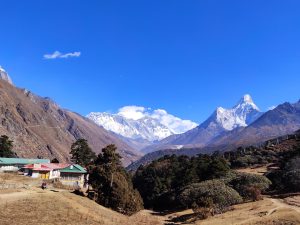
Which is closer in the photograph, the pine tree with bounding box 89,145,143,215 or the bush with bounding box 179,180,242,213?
the bush with bounding box 179,180,242,213

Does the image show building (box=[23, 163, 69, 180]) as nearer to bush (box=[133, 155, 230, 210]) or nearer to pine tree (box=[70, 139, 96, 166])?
pine tree (box=[70, 139, 96, 166])

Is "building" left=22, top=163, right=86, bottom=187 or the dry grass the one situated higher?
"building" left=22, top=163, right=86, bottom=187

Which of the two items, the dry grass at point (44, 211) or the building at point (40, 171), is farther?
the building at point (40, 171)

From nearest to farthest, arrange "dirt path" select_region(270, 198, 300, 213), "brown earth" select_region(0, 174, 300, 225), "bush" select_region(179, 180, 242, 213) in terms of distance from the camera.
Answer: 1. "brown earth" select_region(0, 174, 300, 225)
2. "dirt path" select_region(270, 198, 300, 213)
3. "bush" select_region(179, 180, 242, 213)

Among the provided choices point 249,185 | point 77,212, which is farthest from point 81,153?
point 77,212

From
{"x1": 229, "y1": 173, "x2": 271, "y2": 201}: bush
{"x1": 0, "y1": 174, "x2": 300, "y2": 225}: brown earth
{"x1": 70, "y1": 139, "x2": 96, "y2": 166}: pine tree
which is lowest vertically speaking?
{"x1": 0, "y1": 174, "x2": 300, "y2": 225}: brown earth

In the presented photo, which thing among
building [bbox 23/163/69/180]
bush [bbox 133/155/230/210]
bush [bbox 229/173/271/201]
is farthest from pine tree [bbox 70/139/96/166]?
bush [bbox 229/173/271/201]

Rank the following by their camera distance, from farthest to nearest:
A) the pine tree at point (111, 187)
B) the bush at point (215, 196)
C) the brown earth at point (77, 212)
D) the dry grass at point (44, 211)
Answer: the pine tree at point (111, 187) → the bush at point (215, 196) → the brown earth at point (77, 212) → the dry grass at point (44, 211)

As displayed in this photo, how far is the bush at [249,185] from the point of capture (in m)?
62.5

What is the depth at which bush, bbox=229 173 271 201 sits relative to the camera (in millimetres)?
62469

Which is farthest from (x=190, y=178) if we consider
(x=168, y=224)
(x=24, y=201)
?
(x=24, y=201)

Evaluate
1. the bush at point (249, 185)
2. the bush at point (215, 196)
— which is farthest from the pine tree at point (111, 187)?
the bush at point (249, 185)

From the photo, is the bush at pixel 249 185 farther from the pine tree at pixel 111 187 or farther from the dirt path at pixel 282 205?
the pine tree at pixel 111 187

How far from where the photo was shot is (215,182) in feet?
223
